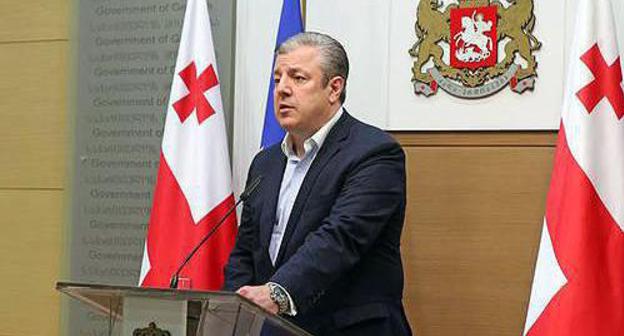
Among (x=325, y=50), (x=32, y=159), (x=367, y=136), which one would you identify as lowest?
(x=32, y=159)

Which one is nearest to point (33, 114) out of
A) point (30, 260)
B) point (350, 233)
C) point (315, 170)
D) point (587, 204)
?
point (30, 260)

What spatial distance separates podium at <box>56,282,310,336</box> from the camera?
2249 millimetres

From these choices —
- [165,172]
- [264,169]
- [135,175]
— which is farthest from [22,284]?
[264,169]

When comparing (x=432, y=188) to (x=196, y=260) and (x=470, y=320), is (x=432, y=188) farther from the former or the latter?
(x=196, y=260)

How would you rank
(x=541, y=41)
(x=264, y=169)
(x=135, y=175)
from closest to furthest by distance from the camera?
1. (x=264, y=169)
2. (x=541, y=41)
3. (x=135, y=175)

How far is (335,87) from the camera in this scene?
3.16 meters

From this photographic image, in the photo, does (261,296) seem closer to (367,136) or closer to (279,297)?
(279,297)

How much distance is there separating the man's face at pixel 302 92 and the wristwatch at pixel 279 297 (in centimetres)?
65

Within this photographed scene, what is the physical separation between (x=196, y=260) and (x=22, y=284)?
1083 millimetres

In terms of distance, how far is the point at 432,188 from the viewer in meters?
3.70

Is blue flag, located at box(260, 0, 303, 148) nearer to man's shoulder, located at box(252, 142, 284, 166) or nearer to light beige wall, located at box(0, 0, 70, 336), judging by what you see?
man's shoulder, located at box(252, 142, 284, 166)

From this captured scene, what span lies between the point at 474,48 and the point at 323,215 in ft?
3.36

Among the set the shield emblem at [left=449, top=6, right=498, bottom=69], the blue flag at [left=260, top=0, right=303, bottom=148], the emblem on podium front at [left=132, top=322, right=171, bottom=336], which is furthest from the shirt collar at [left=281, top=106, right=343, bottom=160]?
the emblem on podium front at [left=132, top=322, right=171, bottom=336]

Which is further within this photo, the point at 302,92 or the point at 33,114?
the point at 33,114
